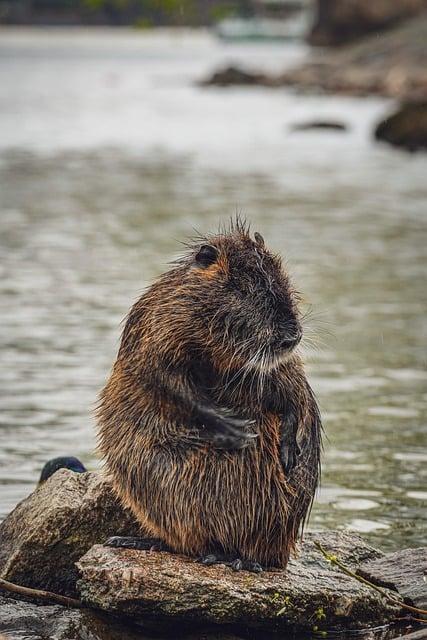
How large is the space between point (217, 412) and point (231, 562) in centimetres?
65

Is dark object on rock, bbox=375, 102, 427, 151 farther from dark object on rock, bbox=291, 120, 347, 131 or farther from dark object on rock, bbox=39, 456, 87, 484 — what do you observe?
dark object on rock, bbox=39, 456, 87, 484

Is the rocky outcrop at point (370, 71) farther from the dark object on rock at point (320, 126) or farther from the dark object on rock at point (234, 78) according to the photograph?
the dark object on rock at point (320, 126)

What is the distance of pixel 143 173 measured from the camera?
2905cm

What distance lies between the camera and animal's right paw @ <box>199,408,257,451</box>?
594cm

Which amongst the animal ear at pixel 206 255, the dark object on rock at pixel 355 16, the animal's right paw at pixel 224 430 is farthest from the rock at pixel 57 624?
the dark object on rock at pixel 355 16

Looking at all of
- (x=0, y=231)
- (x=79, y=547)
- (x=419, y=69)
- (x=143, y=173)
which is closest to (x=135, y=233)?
(x=0, y=231)

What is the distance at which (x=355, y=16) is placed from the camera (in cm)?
8569

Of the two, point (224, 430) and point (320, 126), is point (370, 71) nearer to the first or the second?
point (320, 126)

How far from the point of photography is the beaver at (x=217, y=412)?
19.4 ft

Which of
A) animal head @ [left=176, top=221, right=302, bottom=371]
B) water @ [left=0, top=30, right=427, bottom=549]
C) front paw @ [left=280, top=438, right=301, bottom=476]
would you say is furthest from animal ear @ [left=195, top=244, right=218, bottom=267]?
water @ [left=0, top=30, right=427, bottom=549]

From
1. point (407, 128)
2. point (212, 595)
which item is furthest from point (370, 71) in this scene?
point (212, 595)

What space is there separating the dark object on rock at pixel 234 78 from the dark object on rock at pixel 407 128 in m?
31.4

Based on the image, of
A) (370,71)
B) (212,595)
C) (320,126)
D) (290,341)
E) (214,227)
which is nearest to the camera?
(290,341)

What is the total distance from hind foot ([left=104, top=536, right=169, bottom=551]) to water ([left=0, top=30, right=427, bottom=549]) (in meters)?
1.23
